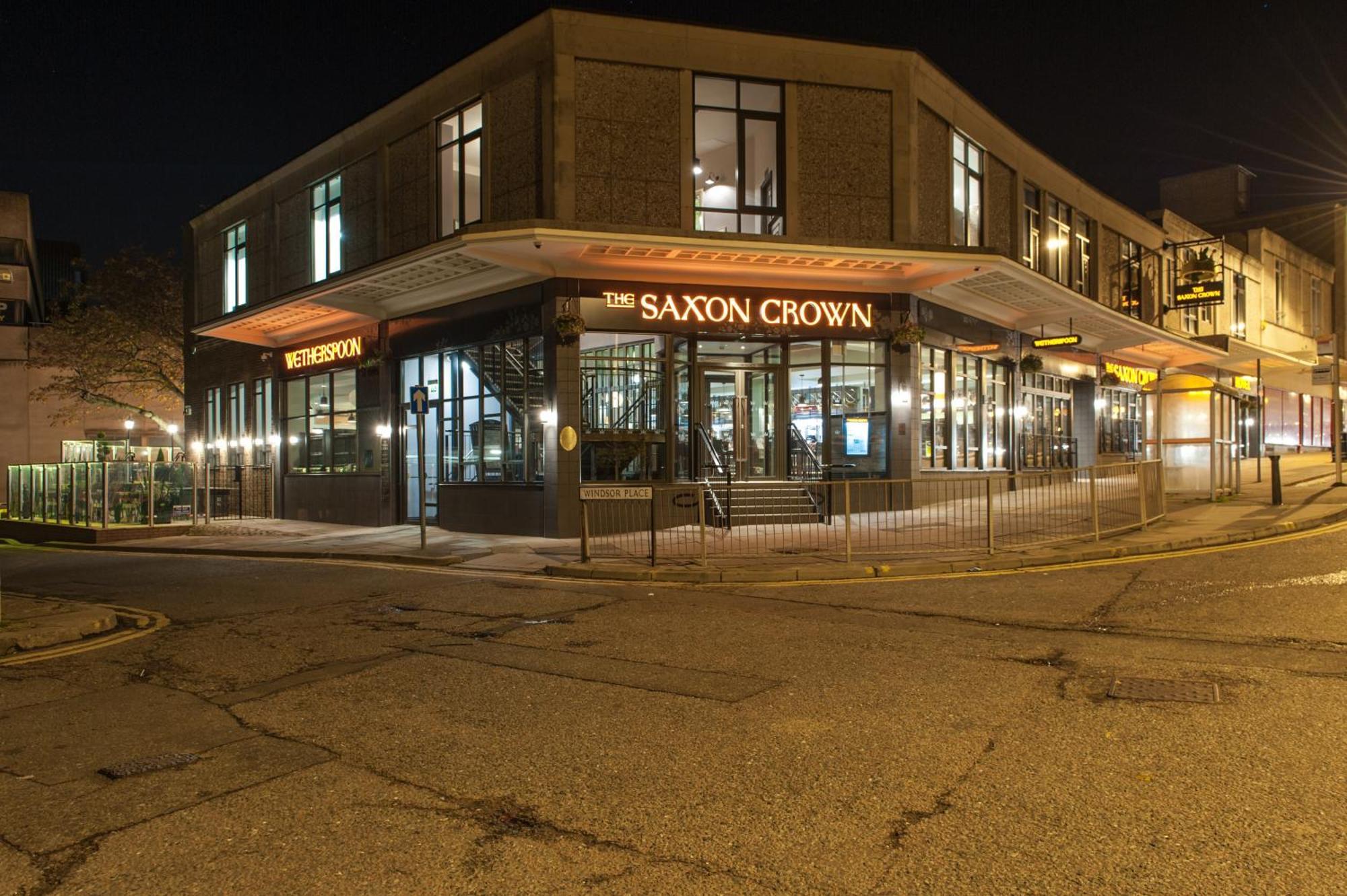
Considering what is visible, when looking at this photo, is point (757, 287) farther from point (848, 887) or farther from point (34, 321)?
point (34, 321)

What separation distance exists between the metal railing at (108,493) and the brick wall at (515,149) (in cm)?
1117

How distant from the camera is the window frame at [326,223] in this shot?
23344 millimetres

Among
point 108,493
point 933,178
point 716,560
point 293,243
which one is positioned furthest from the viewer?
point 293,243

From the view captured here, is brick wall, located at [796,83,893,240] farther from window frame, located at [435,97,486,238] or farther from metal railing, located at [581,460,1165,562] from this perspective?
window frame, located at [435,97,486,238]

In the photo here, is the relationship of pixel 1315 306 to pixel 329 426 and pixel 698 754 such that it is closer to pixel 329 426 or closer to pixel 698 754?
pixel 329 426

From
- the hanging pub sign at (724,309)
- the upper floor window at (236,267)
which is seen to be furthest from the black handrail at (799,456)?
the upper floor window at (236,267)

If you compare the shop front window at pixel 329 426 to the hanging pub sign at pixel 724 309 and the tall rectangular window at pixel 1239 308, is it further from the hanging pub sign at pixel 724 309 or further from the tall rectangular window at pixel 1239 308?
the tall rectangular window at pixel 1239 308

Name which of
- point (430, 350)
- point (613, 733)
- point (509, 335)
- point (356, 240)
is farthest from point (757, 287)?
point (613, 733)

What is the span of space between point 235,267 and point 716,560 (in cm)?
2265

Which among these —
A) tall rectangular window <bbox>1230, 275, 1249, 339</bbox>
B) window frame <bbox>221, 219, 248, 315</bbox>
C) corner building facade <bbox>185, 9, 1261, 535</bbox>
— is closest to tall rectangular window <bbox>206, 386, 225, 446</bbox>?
window frame <bbox>221, 219, 248, 315</bbox>

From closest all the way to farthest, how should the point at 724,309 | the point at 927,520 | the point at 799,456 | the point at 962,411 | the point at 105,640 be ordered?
the point at 105,640
the point at 927,520
the point at 724,309
the point at 799,456
the point at 962,411

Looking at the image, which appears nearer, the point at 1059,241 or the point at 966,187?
the point at 966,187

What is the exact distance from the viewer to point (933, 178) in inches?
773

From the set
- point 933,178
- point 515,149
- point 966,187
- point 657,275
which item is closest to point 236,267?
point 515,149
